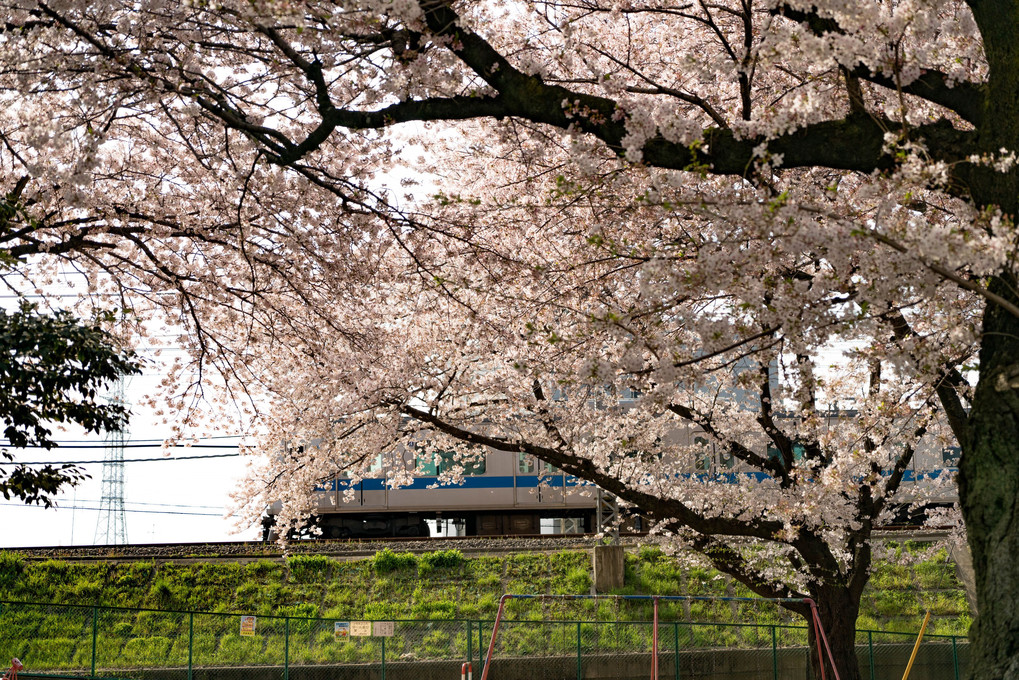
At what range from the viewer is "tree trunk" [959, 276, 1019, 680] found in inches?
194

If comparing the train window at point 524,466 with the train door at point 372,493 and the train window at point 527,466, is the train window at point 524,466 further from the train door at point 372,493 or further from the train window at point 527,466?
the train door at point 372,493

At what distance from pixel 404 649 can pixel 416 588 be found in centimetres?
273

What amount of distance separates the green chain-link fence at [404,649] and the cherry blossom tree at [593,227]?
3.86 meters

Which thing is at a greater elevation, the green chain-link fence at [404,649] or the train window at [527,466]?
the train window at [527,466]

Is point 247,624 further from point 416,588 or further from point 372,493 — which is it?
point 372,493

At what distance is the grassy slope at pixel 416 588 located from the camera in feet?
57.9

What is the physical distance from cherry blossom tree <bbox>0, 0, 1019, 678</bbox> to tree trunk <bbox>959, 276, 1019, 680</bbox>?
0.07ft

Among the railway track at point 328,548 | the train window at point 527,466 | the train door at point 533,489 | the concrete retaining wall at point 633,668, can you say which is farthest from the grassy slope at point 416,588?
the train window at point 527,466

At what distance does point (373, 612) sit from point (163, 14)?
13339 millimetres

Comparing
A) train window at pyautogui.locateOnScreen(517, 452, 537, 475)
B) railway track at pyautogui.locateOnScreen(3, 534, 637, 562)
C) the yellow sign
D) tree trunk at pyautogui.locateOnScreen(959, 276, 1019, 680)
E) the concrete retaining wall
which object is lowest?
the concrete retaining wall

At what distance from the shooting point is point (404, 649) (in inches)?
615


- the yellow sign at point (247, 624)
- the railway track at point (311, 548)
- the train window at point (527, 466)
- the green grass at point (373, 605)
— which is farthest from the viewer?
the train window at point (527, 466)

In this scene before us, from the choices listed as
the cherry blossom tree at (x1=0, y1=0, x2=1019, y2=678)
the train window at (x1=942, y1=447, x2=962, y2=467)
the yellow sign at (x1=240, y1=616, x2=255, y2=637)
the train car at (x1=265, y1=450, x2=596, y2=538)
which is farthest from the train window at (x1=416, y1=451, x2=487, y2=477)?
the train window at (x1=942, y1=447, x2=962, y2=467)

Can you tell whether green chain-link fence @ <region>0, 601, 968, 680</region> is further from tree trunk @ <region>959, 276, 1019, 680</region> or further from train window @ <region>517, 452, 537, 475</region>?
tree trunk @ <region>959, 276, 1019, 680</region>
